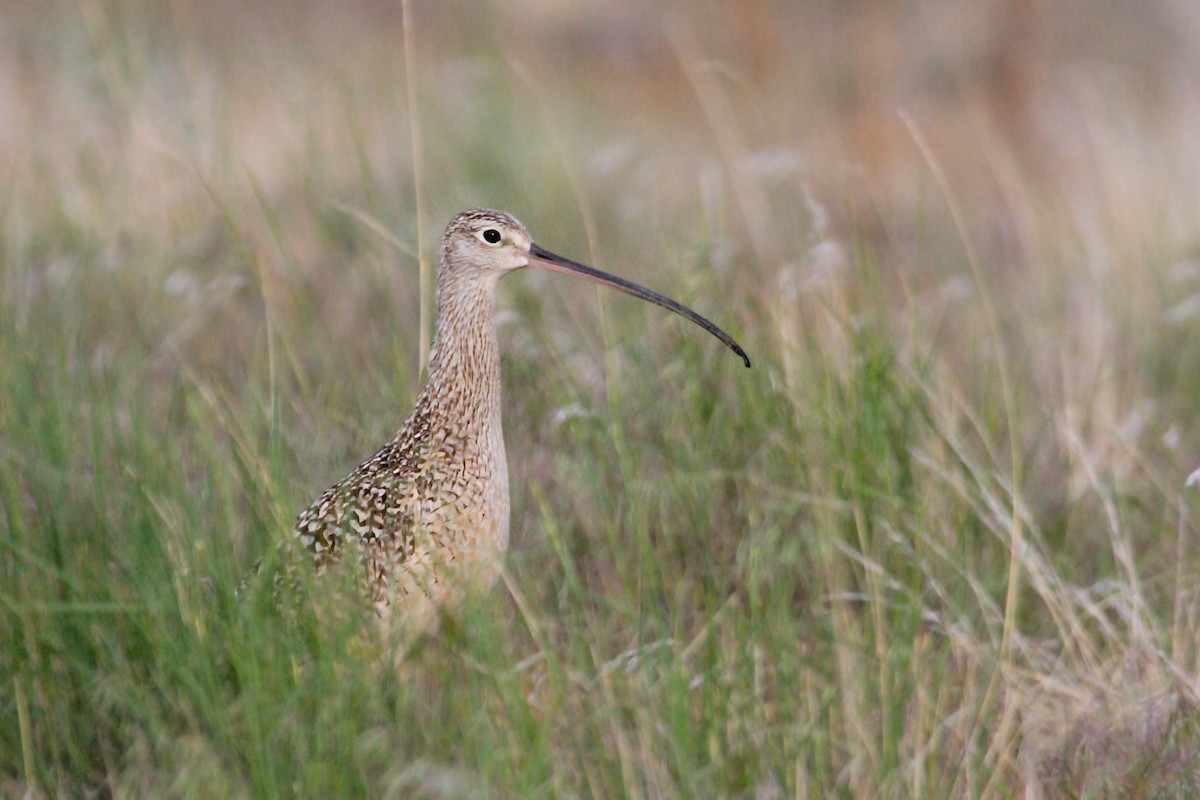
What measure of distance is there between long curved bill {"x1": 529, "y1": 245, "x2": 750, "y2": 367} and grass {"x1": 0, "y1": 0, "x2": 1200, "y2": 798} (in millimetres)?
70

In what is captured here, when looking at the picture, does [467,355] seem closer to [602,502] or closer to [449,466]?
[449,466]

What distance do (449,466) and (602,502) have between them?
14.3 inches

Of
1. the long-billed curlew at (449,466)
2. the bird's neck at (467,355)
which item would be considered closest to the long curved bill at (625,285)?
the long-billed curlew at (449,466)

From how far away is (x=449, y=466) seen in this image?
3.74 meters

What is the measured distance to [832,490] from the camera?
3.75 m

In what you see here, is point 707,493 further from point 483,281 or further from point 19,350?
point 19,350

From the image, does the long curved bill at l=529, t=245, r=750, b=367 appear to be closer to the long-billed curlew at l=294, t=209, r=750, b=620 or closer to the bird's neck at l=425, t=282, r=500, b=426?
the long-billed curlew at l=294, t=209, r=750, b=620

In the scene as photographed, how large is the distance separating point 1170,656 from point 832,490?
2.74 feet

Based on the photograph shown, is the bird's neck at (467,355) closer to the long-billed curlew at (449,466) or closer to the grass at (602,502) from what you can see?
the long-billed curlew at (449,466)

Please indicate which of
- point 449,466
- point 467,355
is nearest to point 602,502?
point 449,466

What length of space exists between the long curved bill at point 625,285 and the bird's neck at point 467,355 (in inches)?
5.8

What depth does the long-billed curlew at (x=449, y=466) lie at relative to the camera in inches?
138

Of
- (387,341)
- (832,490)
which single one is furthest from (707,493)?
(387,341)

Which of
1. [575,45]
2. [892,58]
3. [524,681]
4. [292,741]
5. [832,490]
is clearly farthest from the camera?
[575,45]
